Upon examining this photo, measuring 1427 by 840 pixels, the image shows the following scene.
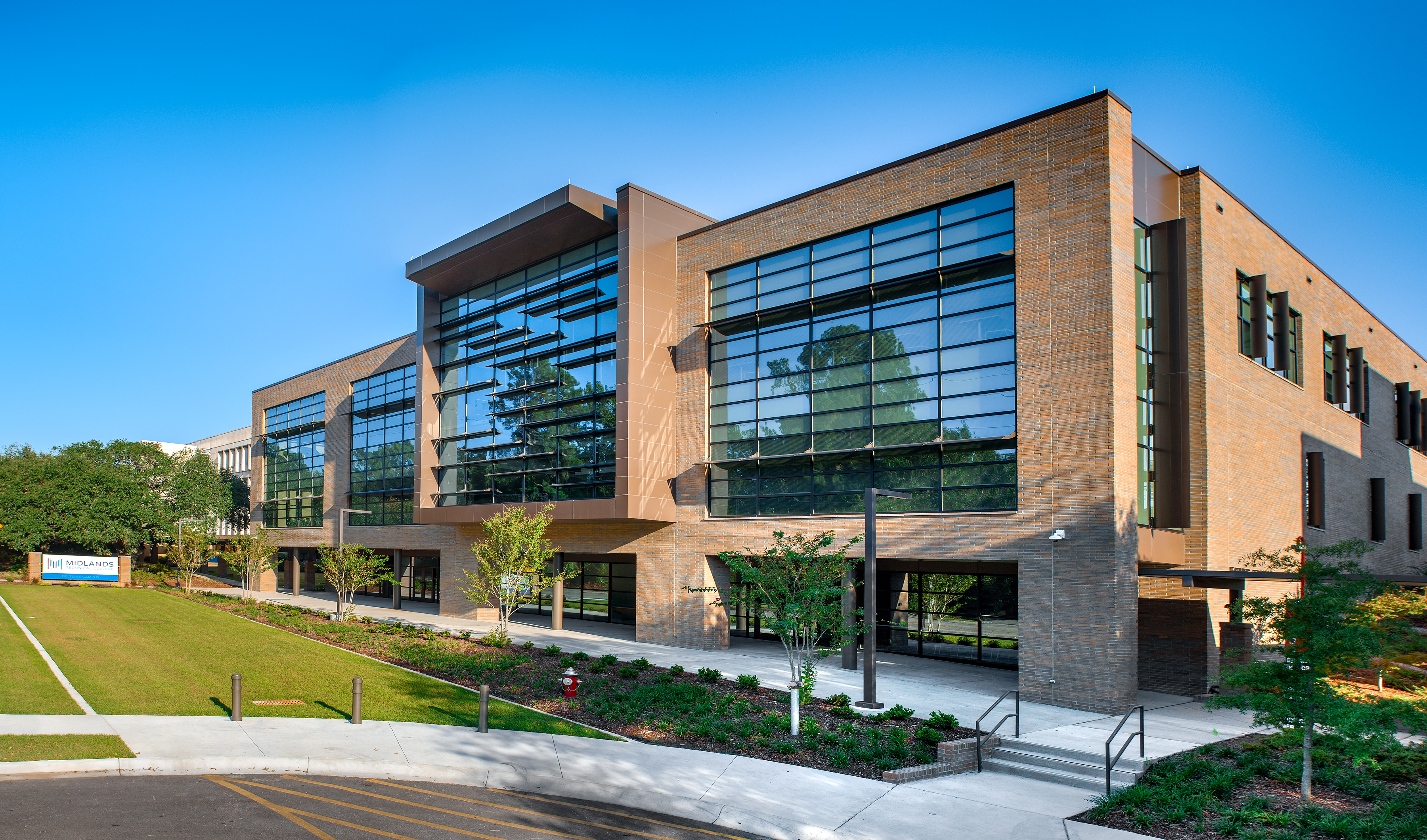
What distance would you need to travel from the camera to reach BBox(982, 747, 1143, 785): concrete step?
1252 centimetres

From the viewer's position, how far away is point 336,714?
49.1 feet

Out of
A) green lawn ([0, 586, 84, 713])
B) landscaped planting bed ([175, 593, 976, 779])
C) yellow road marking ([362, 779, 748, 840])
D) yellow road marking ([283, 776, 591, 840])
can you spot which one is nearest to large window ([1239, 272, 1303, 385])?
landscaped planting bed ([175, 593, 976, 779])

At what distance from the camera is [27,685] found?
16156 millimetres

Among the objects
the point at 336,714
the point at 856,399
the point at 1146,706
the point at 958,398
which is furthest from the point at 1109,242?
the point at 336,714

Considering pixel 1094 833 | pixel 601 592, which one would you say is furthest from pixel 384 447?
pixel 1094 833

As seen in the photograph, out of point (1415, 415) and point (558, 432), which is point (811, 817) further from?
point (1415, 415)

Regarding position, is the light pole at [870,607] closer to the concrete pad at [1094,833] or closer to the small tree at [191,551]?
the concrete pad at [1094,833]

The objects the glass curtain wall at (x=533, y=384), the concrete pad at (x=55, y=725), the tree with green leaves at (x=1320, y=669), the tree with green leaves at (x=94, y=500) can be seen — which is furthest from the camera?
the tree with green leaves at (x=94, y=500)

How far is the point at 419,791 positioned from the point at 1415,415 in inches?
1727

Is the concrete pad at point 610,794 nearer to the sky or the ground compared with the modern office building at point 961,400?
nearer to the ground

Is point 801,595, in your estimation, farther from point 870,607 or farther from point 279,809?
point 279,809

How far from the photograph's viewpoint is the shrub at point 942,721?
1472cm

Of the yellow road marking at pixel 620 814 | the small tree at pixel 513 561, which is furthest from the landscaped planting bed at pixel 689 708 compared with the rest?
the yellow road marking at pixel 620 814

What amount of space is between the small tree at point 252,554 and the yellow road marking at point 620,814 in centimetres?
3903
